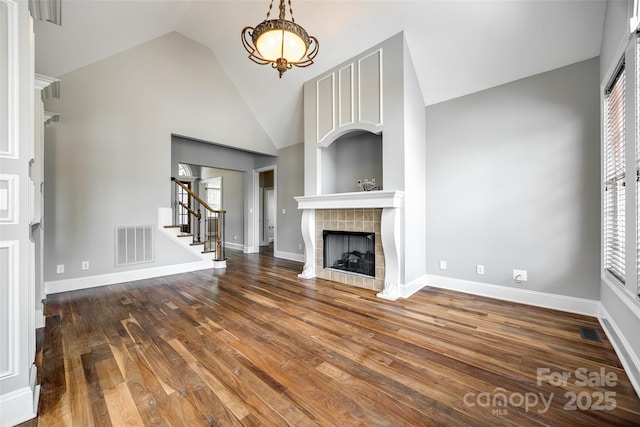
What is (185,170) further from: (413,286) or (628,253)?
(628,253)

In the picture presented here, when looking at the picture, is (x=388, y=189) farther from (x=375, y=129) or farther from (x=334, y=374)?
(x=334, y=374)

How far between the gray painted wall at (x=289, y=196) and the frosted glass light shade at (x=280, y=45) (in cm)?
370

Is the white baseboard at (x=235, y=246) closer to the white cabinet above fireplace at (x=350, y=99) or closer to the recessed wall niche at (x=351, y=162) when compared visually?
the recessed wall niche at (x=351, y=162)

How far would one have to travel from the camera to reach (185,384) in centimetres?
165

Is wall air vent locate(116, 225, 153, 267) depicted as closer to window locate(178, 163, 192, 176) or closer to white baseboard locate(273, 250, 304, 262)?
white baseboard locate(273, 250, 304, 262)

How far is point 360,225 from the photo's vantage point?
3.88m

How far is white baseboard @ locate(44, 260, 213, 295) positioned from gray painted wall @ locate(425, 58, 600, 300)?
419 centimetres

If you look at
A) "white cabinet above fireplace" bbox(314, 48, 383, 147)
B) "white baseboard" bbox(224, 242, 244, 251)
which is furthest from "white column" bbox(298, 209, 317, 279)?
"white baseboard" bbox(224, 242, 244, 251)

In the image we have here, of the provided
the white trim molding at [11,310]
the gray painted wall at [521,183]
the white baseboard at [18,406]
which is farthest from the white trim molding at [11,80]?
the gray painted wall at [521,183]

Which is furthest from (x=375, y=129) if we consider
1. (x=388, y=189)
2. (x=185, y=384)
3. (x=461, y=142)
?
(x=185, y=384)

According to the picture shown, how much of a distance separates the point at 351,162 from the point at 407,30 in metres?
2.02

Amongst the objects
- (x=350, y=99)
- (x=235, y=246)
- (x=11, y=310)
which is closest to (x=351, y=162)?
(x=350, y=99)

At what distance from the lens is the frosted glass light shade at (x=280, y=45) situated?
6.56ft

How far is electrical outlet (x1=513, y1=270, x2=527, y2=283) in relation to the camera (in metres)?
3.10
